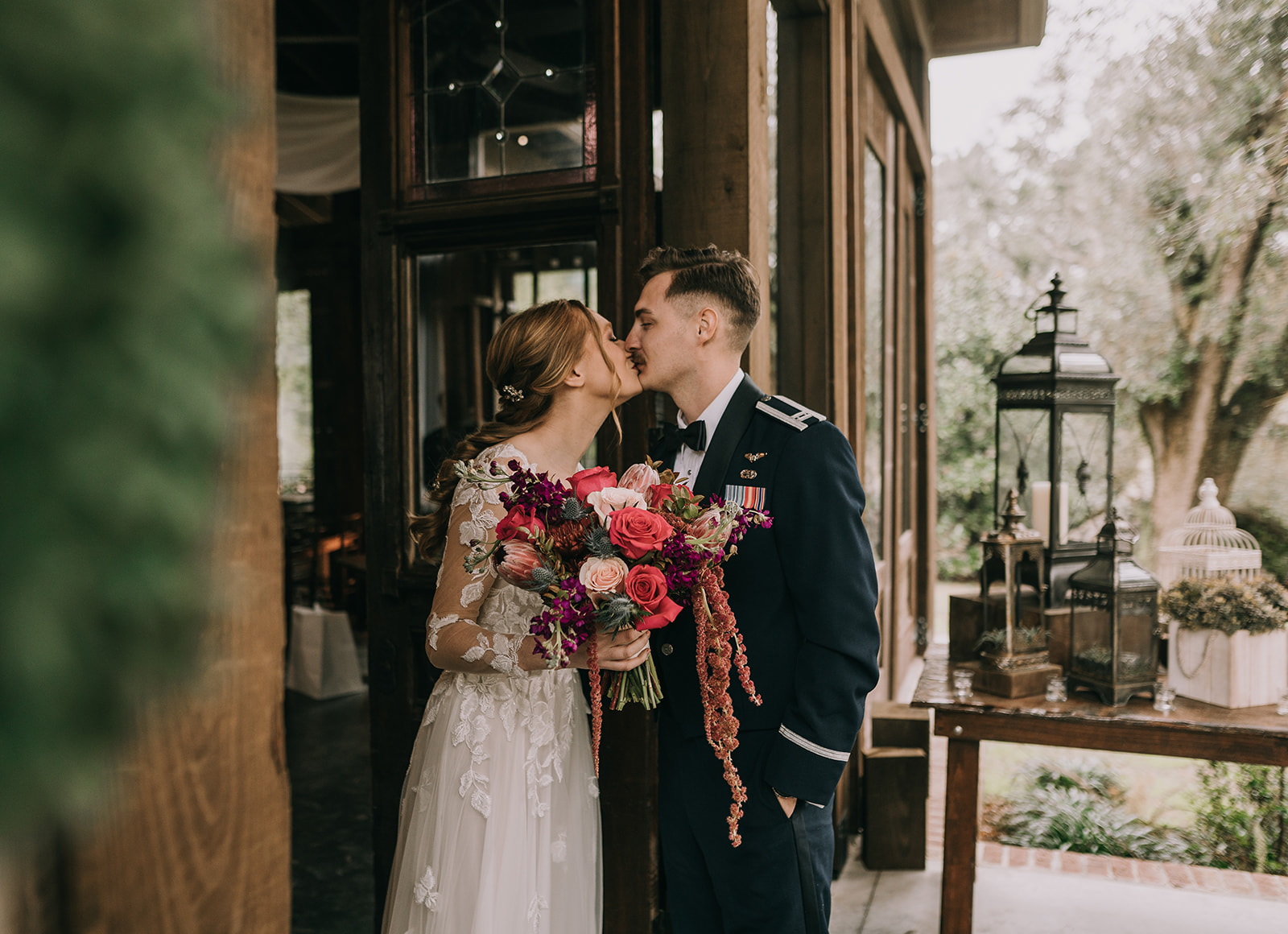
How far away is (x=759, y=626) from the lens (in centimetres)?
190

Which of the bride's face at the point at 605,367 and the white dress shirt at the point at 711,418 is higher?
the bride's face at the point at 605,367

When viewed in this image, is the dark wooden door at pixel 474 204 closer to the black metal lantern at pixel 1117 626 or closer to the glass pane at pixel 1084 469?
the black metal lantern at pixel 1117 626

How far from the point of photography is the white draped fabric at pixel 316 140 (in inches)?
211

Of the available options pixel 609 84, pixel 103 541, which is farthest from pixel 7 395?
pixel 609 84

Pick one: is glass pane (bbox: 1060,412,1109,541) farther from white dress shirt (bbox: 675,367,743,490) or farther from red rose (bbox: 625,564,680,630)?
red rose (bbox: 625,564,680,630)

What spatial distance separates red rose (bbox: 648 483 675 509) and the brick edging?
2.54m

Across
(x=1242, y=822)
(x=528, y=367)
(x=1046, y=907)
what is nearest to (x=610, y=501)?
(x=528, y=367)

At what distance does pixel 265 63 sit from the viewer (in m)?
0.52

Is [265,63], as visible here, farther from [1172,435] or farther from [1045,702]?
[1172,435]

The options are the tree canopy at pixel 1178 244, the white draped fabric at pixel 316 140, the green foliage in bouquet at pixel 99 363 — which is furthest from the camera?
the tree canopy at pixel 1178 244

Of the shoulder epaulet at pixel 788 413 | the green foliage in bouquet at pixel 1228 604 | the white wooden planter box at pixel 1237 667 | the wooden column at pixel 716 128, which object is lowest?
the white wooden planter box at pixel 1237 667

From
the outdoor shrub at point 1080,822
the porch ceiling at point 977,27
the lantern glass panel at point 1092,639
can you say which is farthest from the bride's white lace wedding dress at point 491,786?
the porch ceiling at point 977,27

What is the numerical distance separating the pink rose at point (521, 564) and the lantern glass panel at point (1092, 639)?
6.42 feet

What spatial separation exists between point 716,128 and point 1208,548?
2.13 metres
